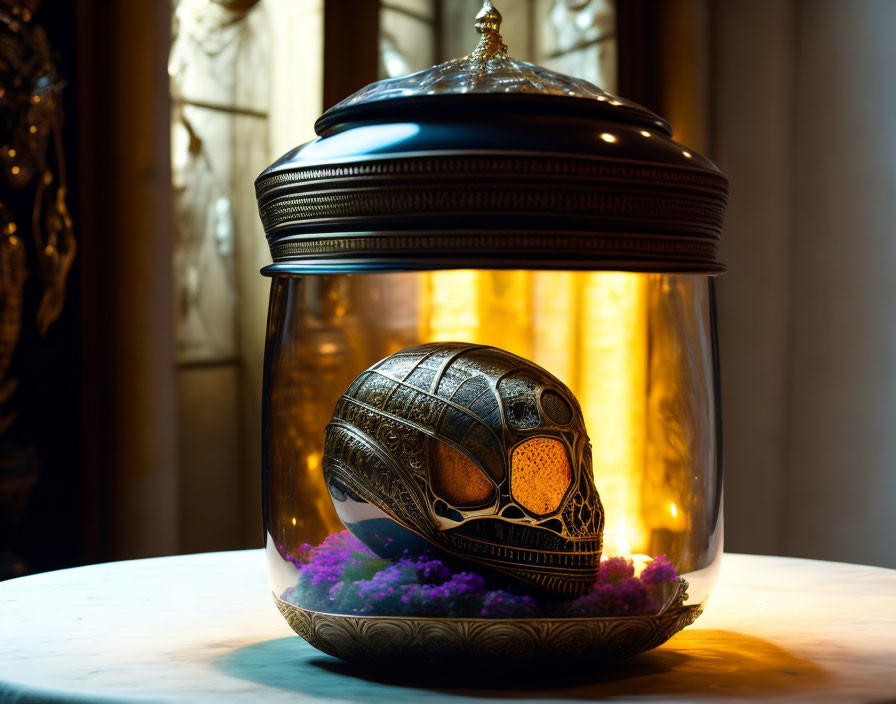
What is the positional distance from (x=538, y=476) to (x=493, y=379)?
0.22 feet

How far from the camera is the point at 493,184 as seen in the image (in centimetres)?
65

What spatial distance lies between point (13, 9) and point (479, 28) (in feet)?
2.58

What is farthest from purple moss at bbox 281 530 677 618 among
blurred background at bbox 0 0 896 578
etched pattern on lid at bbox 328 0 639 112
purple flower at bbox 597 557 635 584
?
blurred background at bbox 0 0 896 578

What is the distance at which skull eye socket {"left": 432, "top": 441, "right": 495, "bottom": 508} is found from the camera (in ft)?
2.23

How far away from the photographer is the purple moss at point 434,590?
0.67 meters

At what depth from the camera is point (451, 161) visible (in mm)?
650

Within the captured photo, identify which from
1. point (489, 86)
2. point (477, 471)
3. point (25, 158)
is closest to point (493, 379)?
point (477, 471)

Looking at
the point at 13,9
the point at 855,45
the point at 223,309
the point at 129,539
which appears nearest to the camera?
the point at 13,9

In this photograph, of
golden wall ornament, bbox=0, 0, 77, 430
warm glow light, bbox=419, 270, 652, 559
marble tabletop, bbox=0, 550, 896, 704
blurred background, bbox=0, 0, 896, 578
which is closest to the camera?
marble tabletop, bbox=0, 550, 896, 704

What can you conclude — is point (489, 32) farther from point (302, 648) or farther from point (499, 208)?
point (302, 648)

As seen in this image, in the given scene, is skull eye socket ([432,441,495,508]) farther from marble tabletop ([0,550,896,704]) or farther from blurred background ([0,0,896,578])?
blurred background ([0,0,896,578])

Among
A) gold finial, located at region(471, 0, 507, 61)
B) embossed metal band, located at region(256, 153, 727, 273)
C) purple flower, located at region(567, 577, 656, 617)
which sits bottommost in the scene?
purple flower, located at region(567, 577, 656, 617)

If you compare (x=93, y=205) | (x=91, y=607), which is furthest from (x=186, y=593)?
(x=93, y=205)

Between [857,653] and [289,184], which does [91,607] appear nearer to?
[289,184]
